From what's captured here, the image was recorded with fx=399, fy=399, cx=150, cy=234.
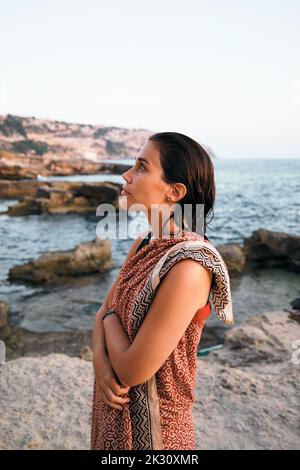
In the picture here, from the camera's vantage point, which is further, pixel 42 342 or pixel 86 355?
pixel 42 342

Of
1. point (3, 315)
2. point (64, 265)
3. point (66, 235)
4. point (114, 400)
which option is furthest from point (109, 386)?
point (66, 235)

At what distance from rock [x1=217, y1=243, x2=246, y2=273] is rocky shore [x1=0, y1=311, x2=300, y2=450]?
6.54m

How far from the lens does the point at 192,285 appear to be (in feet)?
3.94

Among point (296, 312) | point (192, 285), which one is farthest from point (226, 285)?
point (296, 312)

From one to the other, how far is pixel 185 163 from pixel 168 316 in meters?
0.55

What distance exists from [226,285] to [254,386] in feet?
9.35

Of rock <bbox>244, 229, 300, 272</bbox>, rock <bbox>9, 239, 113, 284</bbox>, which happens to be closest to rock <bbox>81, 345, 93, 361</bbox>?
rock <bbox>9, 239, 113, 284</bbox>

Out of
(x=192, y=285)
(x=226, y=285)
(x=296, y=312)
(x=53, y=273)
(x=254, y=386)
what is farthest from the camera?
(x=53, y=273)

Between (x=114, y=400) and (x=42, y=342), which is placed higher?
(x=114, y=400)

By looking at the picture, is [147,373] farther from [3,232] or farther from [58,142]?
[58,142]

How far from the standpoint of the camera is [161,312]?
46.9 inches

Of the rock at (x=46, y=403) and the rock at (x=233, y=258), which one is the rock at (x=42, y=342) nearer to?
the rock at (x=46, y=403)

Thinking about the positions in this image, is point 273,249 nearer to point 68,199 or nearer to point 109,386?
point 109,386

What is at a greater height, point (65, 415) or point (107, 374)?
point (107, 374)
